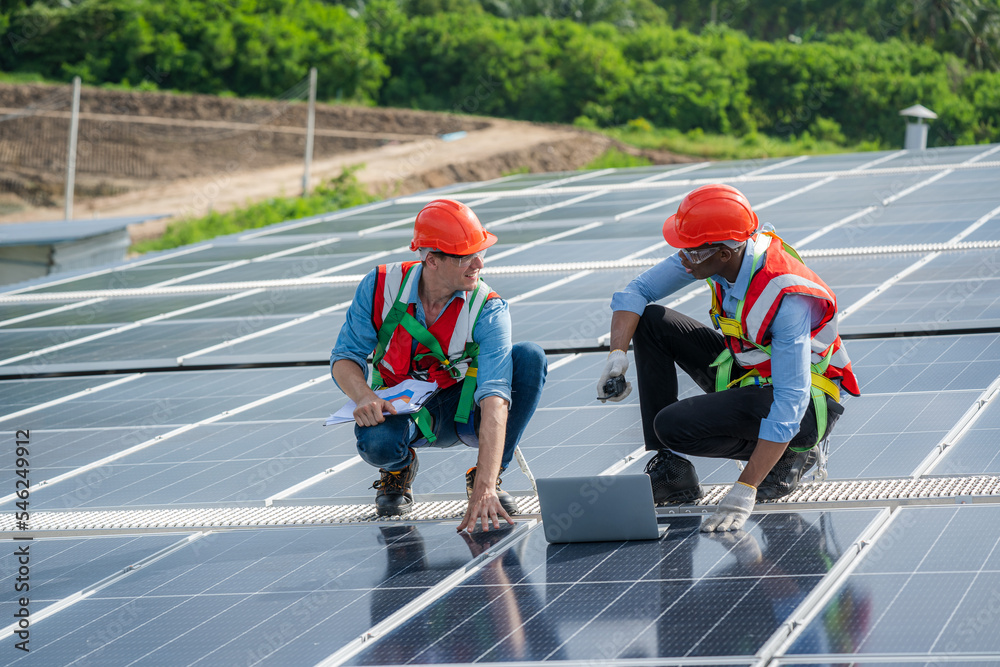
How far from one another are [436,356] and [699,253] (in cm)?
144

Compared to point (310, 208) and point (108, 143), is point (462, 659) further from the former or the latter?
point (108, 143)

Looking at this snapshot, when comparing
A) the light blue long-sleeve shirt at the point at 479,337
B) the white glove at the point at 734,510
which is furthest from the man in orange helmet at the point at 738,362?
the light blue long-sleeve shirt at the point at 479,337

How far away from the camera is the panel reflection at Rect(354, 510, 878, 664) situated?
3562 millimetres

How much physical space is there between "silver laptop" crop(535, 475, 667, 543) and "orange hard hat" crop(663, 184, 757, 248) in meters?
1.15

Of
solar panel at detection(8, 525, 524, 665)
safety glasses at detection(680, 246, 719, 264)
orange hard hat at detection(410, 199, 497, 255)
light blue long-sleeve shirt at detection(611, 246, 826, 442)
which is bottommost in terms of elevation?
solar panel at detection(8, 525, 524, 665)

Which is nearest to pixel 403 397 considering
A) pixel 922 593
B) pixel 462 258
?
pixel 462 258

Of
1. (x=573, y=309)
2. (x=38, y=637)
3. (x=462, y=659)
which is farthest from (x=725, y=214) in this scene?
(x=573, y=309)

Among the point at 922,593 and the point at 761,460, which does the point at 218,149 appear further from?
the point at 922,593

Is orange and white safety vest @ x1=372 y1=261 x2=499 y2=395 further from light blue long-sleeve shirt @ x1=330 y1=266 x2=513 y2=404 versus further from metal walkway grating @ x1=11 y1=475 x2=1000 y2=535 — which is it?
metal walkway grating @ x1=11 y1=475 x2=1000 y2=535

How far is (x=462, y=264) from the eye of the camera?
200 inches

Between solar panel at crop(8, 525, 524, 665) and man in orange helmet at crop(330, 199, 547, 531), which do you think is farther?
man in orange helmet at crop(330, 199, 547, 531)

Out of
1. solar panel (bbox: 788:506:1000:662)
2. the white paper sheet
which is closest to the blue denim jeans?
the white paper sheet

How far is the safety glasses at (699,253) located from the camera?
4.79 m

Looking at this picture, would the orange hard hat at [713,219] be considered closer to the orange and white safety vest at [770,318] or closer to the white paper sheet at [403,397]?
the orange and white safety vest at [770,318]
